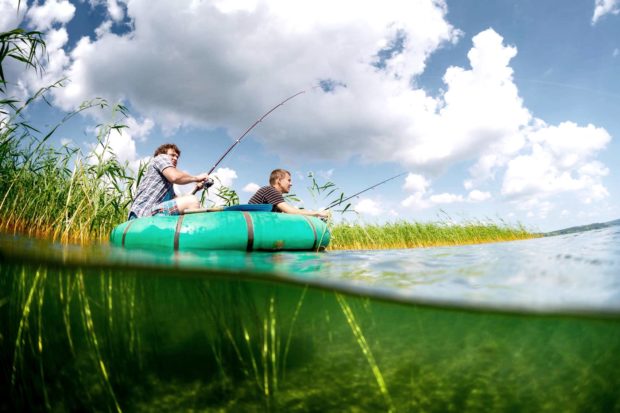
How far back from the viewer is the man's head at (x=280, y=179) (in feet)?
24.5

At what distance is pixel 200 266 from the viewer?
14.3 ft

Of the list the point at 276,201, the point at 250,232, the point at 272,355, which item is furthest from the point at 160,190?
the point at 272,355

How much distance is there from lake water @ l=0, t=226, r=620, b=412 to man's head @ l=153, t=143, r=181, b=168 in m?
2.23

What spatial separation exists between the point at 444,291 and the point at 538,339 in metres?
1.91

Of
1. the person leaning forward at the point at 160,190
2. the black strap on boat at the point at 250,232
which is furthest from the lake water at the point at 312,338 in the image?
the person leaning forward at the point at 160,190

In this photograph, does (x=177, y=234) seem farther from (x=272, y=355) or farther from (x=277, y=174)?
(x=272, y=355)

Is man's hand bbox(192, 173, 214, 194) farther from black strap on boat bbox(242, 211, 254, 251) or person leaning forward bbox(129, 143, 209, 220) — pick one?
black strap on boat bbox(242, 211, 254, 251)

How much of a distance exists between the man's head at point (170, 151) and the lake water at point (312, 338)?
87.9 inches

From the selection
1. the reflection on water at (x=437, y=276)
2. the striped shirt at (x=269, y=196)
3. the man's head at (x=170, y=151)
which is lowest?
the reflection on water at (x=437, y=276)

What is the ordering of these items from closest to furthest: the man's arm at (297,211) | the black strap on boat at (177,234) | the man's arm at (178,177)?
1. the black strap on boat at (177,234)
2. the man's arm at (178,177)
3. the man's arm at (297,211)

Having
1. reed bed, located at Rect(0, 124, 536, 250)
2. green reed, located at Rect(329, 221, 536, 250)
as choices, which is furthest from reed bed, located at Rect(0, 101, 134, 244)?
green reed, located at Rect(329, 221, 536, 250)

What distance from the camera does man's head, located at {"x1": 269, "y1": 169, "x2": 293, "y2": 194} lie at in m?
7.48

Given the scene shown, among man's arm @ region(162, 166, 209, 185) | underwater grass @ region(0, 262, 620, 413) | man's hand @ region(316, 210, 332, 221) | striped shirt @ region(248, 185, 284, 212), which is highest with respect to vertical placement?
man's arm @ region(162, 166, 209, 185)

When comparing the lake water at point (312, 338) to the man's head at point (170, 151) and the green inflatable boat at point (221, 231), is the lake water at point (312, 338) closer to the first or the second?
the green inflatable boat at point (221, 231)
